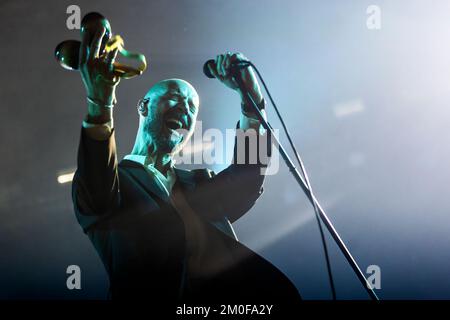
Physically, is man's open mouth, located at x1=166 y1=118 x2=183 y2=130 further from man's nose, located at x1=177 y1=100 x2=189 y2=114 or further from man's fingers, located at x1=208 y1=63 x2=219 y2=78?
man's fingers, located at x1=208 y1=63 x2=219 y2=78

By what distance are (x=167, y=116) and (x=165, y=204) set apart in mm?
370

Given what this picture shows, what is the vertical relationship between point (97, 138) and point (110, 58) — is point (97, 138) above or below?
below

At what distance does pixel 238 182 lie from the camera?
174 centimetres

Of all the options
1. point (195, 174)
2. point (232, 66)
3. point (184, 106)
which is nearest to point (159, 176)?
point (195, 174)

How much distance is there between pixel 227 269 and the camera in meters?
1.56

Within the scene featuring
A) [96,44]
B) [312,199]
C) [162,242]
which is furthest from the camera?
[162,242]

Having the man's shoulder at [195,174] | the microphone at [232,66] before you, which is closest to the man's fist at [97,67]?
the microphone at [232,66]

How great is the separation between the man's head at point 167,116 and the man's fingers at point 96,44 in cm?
52

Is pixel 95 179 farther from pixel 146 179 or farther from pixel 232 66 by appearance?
pixel 232 66

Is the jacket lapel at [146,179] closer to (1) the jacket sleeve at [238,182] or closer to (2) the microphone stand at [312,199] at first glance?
(1) the jacket sleeve at [238,182]

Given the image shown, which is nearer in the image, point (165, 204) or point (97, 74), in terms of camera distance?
point (97, 74)
